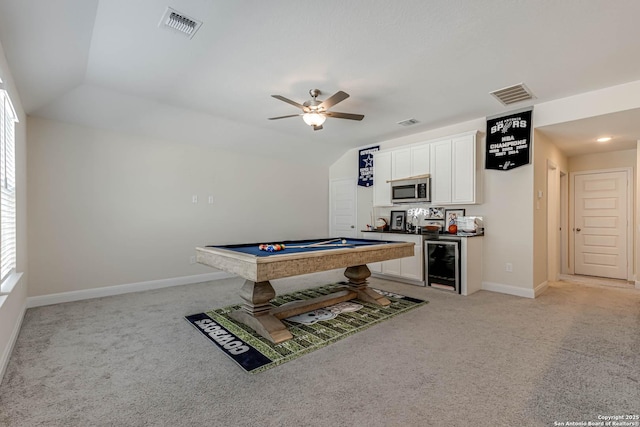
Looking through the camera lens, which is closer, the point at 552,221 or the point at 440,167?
the point at 440,167

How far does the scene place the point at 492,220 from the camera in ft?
15.1

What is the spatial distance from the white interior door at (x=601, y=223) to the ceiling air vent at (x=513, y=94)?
10.2 feet

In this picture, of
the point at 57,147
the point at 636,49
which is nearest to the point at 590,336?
the point at 636,49

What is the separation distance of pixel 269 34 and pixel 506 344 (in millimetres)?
3379

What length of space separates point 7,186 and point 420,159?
5.22 m

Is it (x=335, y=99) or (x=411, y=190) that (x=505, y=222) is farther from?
(x=335, y=99)

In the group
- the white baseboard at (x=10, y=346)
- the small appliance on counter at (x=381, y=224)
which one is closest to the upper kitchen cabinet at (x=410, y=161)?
the small appliance on counter at (x=381, y=224)

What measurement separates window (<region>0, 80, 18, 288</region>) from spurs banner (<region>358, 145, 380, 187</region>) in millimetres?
5246

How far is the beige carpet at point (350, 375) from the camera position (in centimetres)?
173

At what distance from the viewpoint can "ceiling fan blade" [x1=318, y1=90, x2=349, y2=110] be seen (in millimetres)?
3059

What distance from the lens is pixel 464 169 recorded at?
4625 millimetres


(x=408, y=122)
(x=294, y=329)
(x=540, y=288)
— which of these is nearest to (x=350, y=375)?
(x=294, y=329)

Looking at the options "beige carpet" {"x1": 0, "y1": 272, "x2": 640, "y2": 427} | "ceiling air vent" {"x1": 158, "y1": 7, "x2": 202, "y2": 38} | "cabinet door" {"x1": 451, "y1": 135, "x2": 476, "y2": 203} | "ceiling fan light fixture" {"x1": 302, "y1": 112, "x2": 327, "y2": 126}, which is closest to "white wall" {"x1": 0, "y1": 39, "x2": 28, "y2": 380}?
"beige carpet" {"x1": 0, "y1": 272, "x2": 640, "y2": 427}

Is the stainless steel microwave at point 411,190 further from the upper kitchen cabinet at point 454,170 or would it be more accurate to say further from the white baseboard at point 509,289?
the white baseboard at point 509,289
